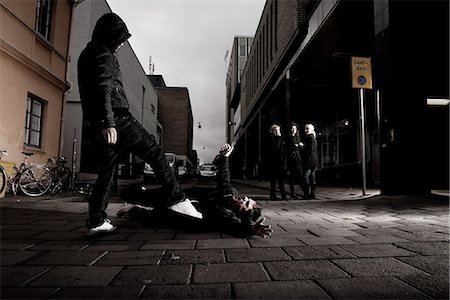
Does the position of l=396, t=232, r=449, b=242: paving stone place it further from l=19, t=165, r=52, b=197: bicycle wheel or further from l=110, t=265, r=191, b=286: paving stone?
l=19, t=165, r=52, b=197: bicycle wheel

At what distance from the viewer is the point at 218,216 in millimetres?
2992

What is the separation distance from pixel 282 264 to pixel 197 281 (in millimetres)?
599

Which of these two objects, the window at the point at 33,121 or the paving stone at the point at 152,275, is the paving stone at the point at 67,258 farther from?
the window at the point at 33,121

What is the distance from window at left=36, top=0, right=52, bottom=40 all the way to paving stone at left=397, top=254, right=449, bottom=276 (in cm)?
1045

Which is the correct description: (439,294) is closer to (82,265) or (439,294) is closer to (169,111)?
(82,265)

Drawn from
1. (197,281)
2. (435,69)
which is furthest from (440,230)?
(435,69)

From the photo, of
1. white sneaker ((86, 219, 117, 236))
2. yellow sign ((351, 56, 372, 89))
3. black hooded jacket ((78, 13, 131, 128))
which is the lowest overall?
white sneaker ((86, 219, 117, 236))

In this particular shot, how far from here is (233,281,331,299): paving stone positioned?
1.46m

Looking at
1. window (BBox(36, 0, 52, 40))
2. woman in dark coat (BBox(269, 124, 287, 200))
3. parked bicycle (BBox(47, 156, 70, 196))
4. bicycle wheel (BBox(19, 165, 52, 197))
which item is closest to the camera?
woman in dark coat (BBox(269, 124, 287, 200))

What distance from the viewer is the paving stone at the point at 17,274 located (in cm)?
162

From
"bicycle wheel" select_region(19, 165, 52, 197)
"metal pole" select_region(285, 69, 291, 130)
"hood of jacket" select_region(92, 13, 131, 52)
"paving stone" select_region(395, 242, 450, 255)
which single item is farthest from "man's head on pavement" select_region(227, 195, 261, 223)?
"metal pole" select_region(285, 69, 291, 130)

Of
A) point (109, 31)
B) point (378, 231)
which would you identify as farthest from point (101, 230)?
point (378, 231)

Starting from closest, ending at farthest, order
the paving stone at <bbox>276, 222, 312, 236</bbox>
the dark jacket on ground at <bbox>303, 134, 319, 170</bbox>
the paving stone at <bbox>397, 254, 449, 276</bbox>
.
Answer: the paving stone at <bbox>397, 254, 449, 276</bbox>
the paving stone at <bbox>276, 222, 312, 236</bbox>
the dark jacket on ground at <bbox>303, 134, 319, 170</bbox>

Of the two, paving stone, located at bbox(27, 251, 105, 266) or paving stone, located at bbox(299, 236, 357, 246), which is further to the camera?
paving stone, located at bbox(299, 236, 357, 246)
